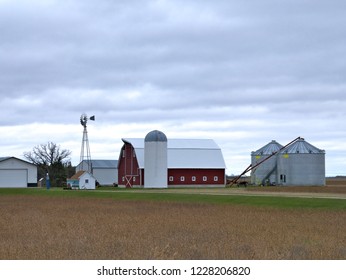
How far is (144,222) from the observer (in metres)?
29.9

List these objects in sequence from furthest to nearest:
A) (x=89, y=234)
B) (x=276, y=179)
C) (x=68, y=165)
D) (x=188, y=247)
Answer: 1. (x=68, y=165)
2. (x=276, y=179)
3. (x=89, y=234)
4. (x=188, y=247)

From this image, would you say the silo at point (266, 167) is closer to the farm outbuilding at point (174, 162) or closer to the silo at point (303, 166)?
the silo at point (303, 166)

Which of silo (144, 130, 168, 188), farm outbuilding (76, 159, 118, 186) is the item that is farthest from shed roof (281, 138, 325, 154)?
farm outbuilding (76, 159, 118, 186)

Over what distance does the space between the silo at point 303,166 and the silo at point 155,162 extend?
21.0 metres

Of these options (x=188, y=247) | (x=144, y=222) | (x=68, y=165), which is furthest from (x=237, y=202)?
(x=68, y=165)

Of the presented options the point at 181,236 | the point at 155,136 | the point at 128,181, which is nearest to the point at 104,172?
the point at 128,181

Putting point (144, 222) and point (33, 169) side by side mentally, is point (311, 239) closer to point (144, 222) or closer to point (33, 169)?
point (144, 222)

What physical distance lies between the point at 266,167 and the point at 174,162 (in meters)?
16.7

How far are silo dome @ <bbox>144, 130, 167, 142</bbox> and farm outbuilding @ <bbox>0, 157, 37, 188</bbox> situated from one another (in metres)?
24.5

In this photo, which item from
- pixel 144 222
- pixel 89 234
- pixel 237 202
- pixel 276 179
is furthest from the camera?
pixel 276 179

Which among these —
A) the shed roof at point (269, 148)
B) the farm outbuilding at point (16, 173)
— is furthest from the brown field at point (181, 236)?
the shed roof at point (269, 148)

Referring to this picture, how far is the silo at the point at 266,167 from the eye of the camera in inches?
4149

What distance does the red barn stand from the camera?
97000 millimetres
